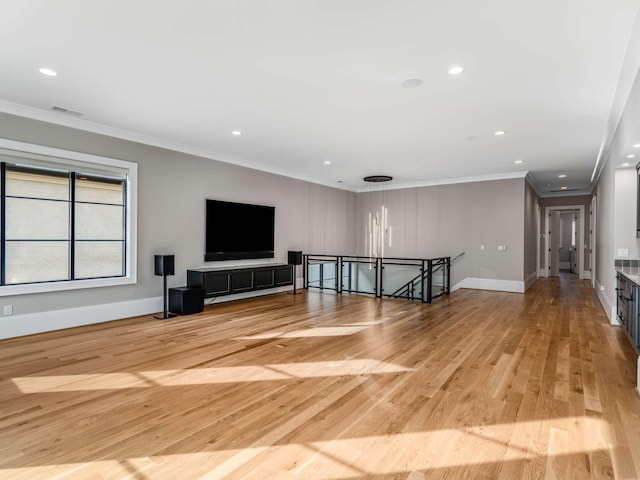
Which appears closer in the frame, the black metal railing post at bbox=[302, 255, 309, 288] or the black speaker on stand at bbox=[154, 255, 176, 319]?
the black speaker on stand at bbox=[154, 255, 176, 319]

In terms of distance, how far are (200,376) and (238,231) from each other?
4.19 m

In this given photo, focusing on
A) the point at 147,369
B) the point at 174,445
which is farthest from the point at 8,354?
the point at 174,445

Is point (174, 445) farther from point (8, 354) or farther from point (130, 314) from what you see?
point (130, 314)

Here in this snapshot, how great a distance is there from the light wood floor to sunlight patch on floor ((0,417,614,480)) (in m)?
0.01

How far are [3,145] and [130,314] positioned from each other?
275 cm

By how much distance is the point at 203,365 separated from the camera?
3.48 metres

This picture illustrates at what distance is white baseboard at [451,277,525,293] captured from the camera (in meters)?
8.23

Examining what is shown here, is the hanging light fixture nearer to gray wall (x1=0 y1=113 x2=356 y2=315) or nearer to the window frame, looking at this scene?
gray wall (x1=0 y1=113 x2=356 y2=315)

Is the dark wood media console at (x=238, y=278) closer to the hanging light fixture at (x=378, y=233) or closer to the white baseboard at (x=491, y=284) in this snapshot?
the hanging light fixture at (x=378, y=233)

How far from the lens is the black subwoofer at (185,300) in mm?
5633

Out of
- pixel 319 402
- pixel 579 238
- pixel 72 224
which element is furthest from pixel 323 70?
pixel 579 238

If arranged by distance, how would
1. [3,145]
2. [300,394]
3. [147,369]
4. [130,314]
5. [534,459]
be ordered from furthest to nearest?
[130,314], [3,145], [147,369], [300,394], [534,459]

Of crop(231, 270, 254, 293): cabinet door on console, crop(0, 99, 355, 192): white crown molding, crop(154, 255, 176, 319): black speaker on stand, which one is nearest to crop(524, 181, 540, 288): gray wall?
crop(0, 99, 355, 192): white crown molding

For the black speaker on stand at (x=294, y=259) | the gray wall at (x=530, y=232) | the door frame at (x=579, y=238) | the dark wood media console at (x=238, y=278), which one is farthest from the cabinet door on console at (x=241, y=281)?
the door frame at (x=579, y=238)
